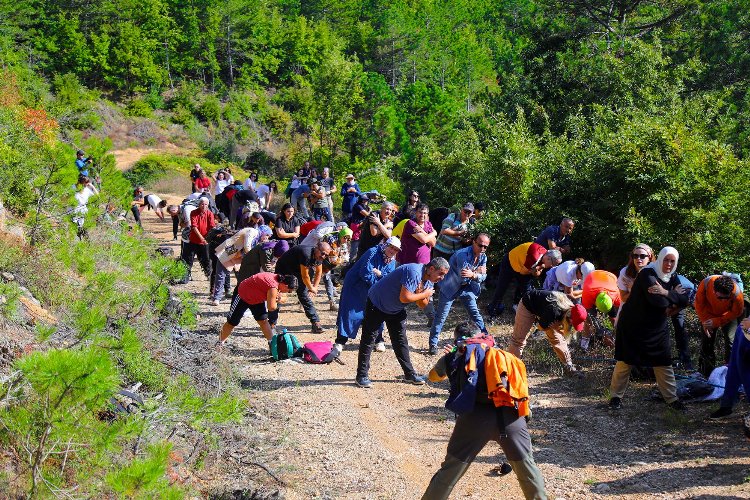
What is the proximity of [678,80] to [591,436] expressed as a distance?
1113 cm

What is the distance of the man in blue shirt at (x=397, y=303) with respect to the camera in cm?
778

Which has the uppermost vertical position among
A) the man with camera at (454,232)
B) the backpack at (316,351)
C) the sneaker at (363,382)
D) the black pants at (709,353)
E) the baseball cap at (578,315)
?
the man with camera at (454,232)

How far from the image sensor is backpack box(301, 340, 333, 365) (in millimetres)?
→ 9143

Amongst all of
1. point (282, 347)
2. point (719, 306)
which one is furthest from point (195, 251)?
point (719, 306)

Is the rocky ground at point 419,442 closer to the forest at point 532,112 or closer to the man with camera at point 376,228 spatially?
the man with camera at point 376,228

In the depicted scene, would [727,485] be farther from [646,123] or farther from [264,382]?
[646,123]

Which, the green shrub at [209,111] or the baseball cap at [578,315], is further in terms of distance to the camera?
the green shrub at [209,111]

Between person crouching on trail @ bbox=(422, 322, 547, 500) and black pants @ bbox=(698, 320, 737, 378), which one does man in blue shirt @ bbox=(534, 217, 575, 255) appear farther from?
person crouching on trail @ bbox=(422, 322, 547, 500)

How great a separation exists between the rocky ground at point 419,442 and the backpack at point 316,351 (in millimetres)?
136

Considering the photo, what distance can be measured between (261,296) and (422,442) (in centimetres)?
284

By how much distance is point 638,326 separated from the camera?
23.6ft

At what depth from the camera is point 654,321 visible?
714cm

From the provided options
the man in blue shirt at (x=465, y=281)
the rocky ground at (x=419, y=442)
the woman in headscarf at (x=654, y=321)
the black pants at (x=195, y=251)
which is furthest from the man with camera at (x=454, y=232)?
the woman in headscarf at (x=654, y=321)

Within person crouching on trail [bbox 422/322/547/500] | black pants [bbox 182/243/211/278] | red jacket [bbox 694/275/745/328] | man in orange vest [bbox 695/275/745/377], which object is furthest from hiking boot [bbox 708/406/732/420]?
black pants [bbox 182/243/211/278]
